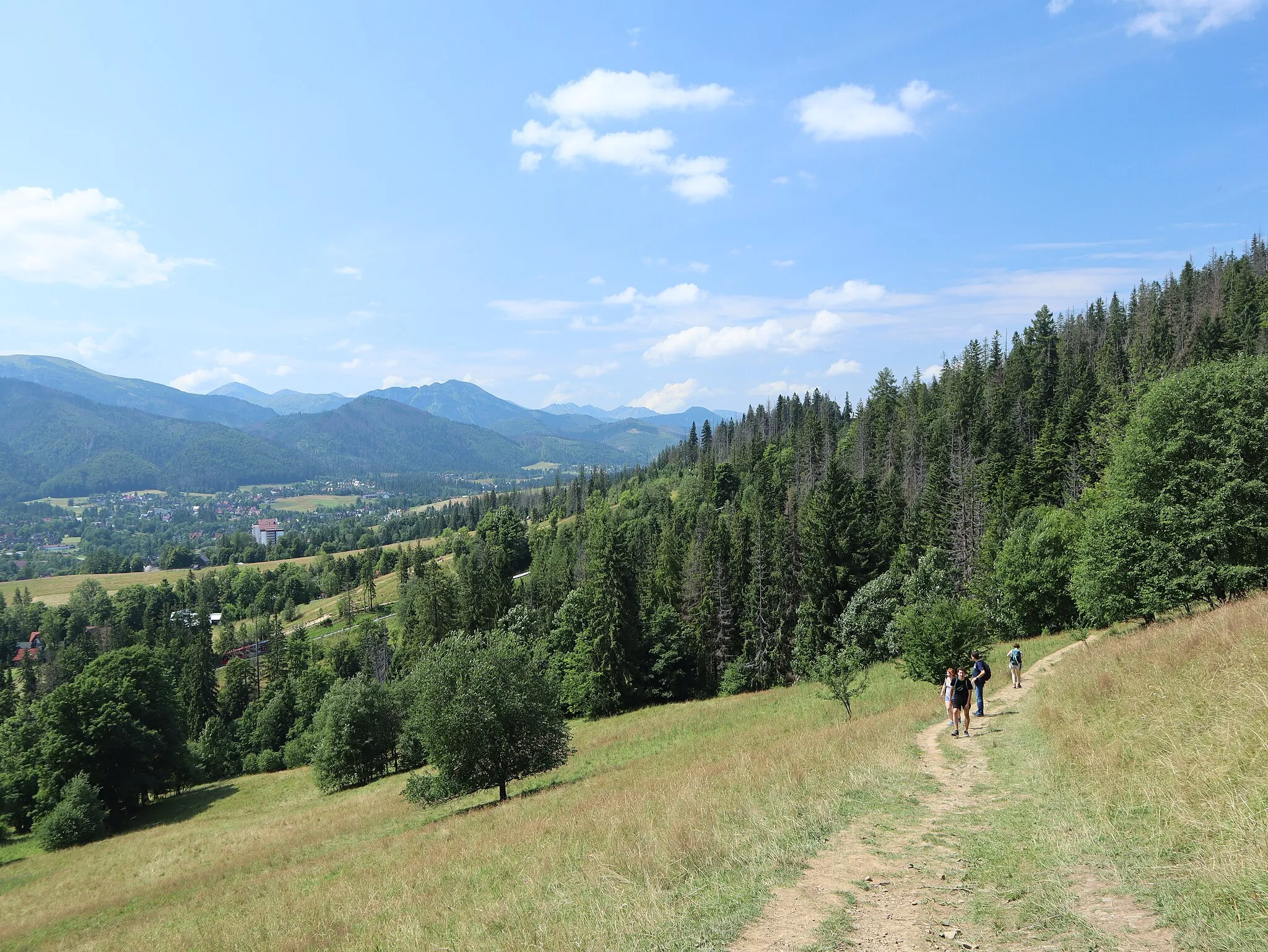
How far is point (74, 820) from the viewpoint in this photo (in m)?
42.6

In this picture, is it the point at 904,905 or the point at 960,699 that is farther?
the point at 960,699

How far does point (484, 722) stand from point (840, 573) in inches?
1443

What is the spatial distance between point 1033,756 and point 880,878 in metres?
8.22

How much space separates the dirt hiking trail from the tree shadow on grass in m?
54.2

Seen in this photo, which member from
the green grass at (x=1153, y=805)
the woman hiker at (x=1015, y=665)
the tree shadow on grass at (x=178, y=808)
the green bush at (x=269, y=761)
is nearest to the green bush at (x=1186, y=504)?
the woman hiker at (x=1015, y=665)

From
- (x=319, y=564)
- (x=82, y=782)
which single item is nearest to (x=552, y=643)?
(x=82, y=782)

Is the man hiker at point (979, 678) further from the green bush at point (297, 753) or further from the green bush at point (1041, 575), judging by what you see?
the green bush at point (297, 753)

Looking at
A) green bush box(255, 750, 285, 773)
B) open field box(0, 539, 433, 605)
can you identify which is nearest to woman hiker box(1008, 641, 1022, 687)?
green bush box(255, 750, 285, 773)

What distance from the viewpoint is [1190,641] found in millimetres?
16891

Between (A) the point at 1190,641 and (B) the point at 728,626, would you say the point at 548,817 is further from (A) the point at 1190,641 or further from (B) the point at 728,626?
(B) the point at 728,626

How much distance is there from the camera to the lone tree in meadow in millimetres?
27375

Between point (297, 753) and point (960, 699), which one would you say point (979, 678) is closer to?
point (960, 699)

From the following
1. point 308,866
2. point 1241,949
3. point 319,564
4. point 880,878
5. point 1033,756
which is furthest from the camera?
point 319,564

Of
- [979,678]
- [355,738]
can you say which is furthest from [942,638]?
[355,738]
